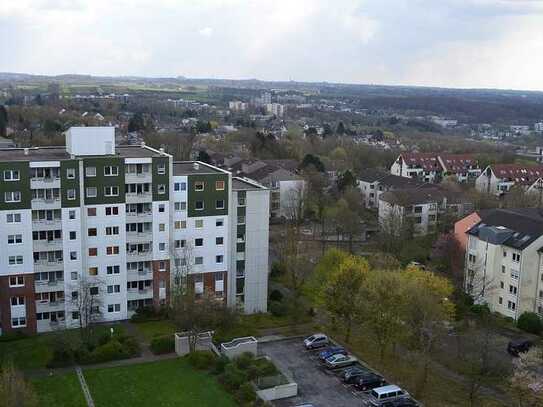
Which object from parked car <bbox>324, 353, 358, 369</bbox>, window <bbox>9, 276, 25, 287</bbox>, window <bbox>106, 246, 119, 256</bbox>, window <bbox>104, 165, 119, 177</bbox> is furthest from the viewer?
window <bbox>106, 246, 119, 256</bbox>

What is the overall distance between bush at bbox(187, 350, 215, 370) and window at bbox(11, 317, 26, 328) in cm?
1124

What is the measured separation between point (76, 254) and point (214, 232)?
878 cm

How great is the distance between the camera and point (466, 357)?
3381 cm

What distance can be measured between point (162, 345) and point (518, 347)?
20382mm

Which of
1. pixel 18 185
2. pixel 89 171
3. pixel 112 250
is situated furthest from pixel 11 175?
pixel 112 250

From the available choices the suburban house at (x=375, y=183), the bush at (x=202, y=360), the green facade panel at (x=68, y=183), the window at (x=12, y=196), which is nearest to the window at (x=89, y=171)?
the green facade panel at (x=68, y=183)

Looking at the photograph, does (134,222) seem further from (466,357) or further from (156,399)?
(466,357)

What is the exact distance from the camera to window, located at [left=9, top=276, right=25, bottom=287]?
36.7 metres

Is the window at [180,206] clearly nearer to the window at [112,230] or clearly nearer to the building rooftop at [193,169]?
the building rooftop at [193,169]

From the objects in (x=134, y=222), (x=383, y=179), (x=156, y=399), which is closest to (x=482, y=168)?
(x=383, y=179)

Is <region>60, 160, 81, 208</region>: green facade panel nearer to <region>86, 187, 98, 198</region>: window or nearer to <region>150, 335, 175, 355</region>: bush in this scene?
<region>86, 187, 98, 198</region>: window

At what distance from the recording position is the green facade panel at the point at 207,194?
132ft

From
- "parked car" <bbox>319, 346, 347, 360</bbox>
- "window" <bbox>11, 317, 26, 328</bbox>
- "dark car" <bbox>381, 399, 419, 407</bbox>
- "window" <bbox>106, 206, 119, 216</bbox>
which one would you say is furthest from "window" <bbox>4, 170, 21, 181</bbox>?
"dark car" <bbox>381, 399, 419, 407</bbox>

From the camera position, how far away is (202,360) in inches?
1294
